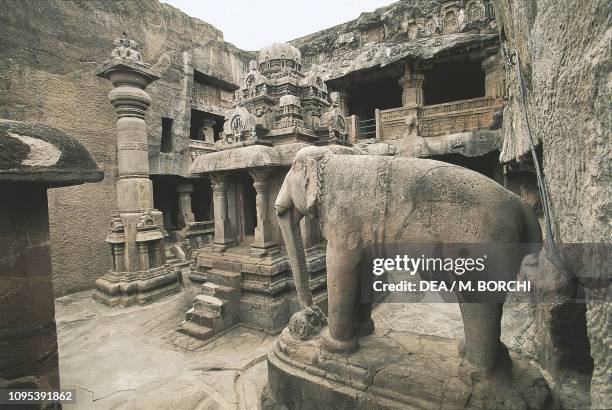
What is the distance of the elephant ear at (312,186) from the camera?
260cm

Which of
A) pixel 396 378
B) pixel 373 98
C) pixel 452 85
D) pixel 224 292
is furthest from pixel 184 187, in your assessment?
pixel 452 85

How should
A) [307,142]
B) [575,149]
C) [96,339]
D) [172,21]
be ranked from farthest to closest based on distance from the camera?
1. [172,21]
2. [307,142]
3. [96,339]
4. [575,149]

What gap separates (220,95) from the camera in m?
11.8

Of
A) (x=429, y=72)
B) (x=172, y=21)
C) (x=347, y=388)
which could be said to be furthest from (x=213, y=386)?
(x=429, y=72)

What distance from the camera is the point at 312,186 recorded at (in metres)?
2.63

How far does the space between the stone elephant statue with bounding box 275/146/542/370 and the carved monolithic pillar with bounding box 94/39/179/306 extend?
477cm

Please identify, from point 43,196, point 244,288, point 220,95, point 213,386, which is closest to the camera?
point 43,196

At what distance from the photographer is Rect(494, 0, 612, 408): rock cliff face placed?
4.28 ft

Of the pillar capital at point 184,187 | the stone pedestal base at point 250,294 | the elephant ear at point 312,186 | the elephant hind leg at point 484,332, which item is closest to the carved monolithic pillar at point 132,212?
the stone pedestal base at point 250,294

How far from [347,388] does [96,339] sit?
13.5 feet

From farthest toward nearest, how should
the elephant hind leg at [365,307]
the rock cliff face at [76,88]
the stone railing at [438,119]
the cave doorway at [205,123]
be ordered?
the cave doorway at [205,123] < the stone railing at [438,119] < the rock cliff face at [76,88] < the elephant hind leg at [365,307]

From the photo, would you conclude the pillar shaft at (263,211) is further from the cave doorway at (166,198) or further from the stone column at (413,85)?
the stone column at (413,85)

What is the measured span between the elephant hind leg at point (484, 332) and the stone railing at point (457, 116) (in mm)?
9460

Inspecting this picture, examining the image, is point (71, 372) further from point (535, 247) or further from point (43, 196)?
point (535, 247)
